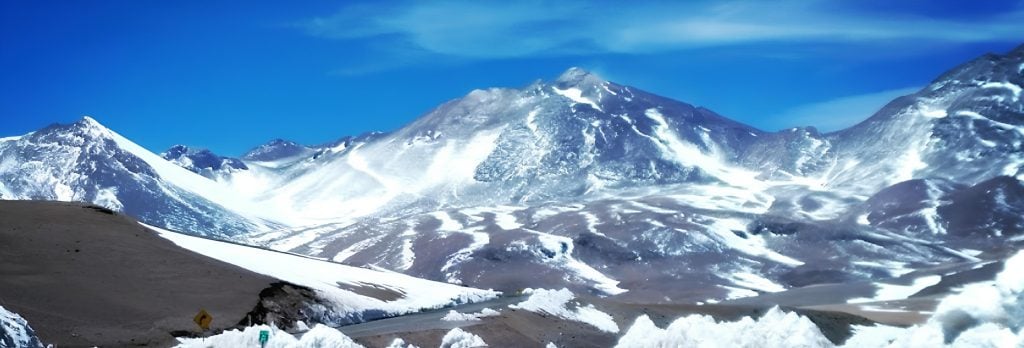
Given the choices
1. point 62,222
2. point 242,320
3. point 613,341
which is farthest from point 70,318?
point 613,341

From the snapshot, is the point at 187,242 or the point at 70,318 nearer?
the point at 70,318

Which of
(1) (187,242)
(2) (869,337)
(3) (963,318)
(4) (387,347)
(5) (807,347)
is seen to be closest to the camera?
(3) (963,318)

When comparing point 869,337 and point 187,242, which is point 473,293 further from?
point 869,337

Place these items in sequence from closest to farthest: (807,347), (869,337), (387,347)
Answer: (387,347) < (807,347) < (869,337)

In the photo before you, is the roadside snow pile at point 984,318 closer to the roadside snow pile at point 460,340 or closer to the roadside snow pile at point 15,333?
the roadside snow pile at point 460,340

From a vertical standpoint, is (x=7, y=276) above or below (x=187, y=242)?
below
